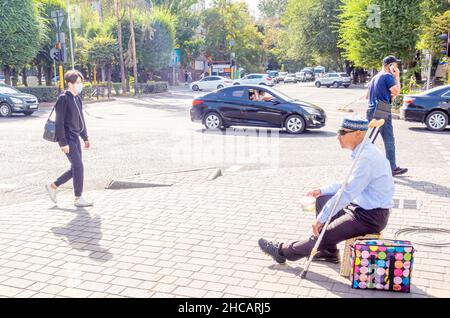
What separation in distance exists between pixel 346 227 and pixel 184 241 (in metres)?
1.84

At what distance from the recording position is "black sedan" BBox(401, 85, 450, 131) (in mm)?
14766

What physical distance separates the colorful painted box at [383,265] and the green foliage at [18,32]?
28.8 meters

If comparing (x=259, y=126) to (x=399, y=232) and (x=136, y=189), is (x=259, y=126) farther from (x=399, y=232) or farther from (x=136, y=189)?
(x=399, y=232)

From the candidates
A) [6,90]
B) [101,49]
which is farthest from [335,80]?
[6,90]

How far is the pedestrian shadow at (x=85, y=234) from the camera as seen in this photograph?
493 cm

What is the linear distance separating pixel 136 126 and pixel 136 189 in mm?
9120

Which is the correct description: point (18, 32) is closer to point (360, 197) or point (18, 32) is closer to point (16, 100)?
point (16, 100)

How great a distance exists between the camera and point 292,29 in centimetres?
6066

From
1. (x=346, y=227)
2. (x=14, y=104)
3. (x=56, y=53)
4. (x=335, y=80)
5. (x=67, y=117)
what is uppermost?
(x=56, y=53)

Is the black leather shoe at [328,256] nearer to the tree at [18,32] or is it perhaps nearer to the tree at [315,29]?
the tree at [18,32]

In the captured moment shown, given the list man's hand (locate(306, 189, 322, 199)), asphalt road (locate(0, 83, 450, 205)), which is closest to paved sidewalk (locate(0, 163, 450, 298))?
man's hand (locate(306, 189, 322, 199))

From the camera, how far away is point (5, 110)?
66.3 feet

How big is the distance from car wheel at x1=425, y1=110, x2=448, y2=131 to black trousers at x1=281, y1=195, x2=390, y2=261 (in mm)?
11830

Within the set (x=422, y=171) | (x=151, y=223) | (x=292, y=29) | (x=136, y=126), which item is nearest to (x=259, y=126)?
(x=136, y=126)
